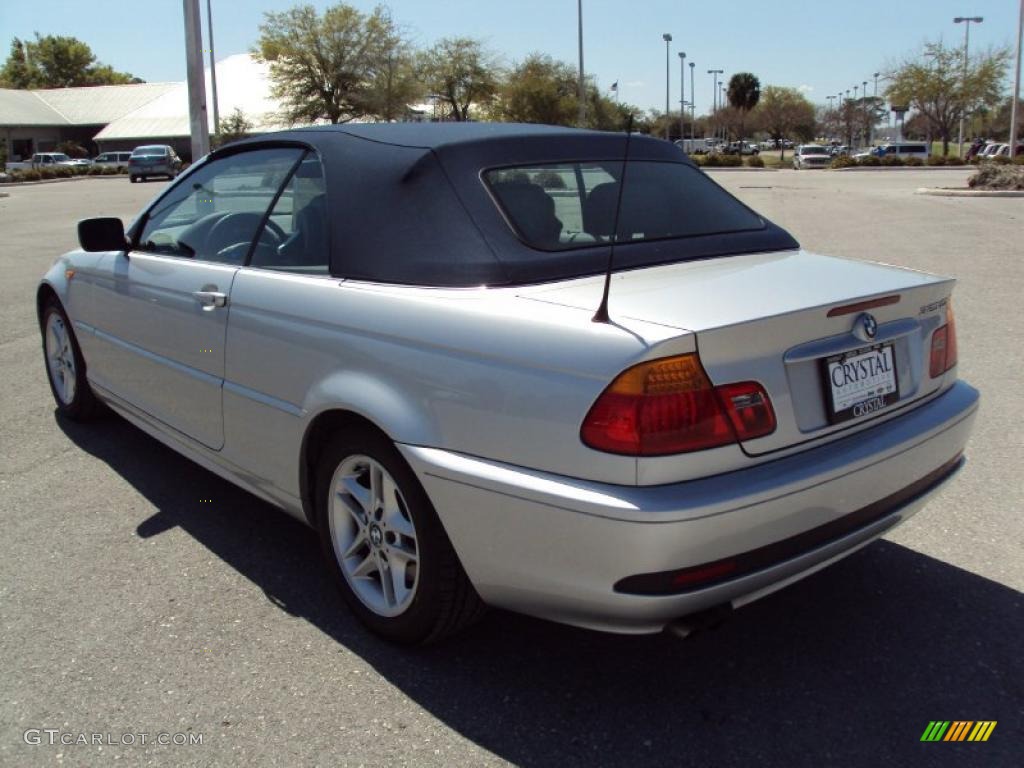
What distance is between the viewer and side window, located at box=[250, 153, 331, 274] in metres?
3.31

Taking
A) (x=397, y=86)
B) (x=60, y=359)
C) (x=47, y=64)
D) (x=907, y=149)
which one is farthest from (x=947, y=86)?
(x=47, y=64)

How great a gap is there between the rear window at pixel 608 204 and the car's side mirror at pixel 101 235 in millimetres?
2196

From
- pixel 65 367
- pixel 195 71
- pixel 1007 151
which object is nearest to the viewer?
pixel 65 367

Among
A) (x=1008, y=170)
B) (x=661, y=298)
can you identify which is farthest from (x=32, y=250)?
(x=1008, y=170)

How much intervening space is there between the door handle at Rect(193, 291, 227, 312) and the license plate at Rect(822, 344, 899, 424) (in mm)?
2186

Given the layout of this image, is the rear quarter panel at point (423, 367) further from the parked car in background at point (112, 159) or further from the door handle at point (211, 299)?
the parked car in background at point (112, 159)

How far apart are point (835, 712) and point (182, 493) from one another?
3081 mm

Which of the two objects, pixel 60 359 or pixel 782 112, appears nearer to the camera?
pixel 60 359

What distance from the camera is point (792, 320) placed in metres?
A: 2.53

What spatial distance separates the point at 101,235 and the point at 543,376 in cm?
286

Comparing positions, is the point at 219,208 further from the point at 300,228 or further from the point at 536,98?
the point at 536,98

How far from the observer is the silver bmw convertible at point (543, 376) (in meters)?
2.37

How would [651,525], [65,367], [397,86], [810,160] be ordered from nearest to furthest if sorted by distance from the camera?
[651,525]
[65,367]
[810,160]
[397,86]

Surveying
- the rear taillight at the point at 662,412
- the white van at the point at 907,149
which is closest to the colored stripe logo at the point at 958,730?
the rear taillight at the point at 662,412
